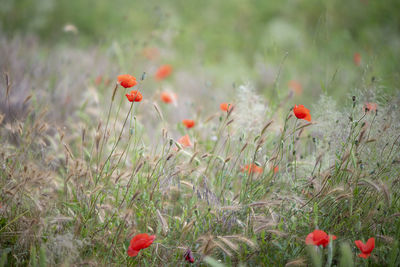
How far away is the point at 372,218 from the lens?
1.54 meters

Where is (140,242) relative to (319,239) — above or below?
below

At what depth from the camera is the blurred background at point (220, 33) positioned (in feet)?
13.7

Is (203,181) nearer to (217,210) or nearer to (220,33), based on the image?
(217,210)

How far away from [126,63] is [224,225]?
2348mm

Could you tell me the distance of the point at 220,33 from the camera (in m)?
5.57

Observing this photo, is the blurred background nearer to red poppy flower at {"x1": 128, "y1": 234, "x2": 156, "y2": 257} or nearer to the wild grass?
the wild grass

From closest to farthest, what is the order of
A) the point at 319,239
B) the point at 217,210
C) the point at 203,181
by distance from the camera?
the point at 319,239, the point at 217,210, the point at 203,181

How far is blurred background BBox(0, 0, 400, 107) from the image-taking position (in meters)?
4.19

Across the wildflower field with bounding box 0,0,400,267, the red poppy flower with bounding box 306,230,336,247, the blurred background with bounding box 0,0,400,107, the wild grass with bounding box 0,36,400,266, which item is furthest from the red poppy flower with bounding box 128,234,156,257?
the blurred background with bounding box 0,0,400,107

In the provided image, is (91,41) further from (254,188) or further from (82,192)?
(254,188)

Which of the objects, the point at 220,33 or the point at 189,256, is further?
the point at 220,33

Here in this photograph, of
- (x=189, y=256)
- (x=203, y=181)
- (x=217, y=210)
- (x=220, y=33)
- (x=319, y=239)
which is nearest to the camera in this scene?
(x=319, y=239)

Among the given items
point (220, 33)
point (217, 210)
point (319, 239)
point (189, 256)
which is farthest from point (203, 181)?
point (220, 33)

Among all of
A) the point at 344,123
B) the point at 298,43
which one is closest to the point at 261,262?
the point at 344,123
